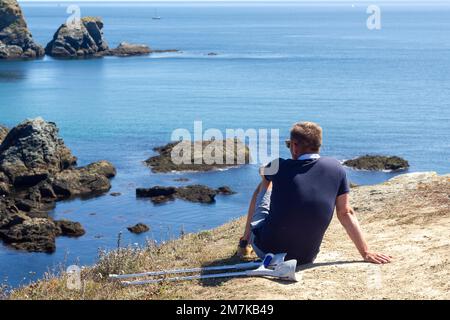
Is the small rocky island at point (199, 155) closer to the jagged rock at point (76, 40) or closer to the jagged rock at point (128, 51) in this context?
the jagged rock at point (76, 40)

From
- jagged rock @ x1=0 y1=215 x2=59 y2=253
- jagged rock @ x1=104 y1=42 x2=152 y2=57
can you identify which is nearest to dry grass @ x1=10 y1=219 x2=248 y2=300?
jagged rock @ x1=0 y1=215 x2=59 y2=253

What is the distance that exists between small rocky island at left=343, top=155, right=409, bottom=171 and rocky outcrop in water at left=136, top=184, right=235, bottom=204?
31.5ft

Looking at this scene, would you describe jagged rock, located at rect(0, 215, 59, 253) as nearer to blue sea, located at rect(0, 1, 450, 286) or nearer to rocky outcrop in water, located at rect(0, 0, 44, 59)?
blue sea, located at rect(0, 1, 450, 286)

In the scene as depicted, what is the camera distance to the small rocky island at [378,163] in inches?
1874

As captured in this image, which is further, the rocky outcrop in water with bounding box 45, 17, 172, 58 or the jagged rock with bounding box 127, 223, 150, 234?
the rocky outcrop in water with bounding box 45, 17, 172, 58

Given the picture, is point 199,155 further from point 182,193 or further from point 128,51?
point 128,51

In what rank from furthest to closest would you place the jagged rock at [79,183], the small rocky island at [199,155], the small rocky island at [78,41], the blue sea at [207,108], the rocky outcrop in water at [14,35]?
the small rocky island at [78,41], the rocky outcrop in water at [14,35], the small rocky island at [199,155], the jagged rock at [79,183], the blue sea at [207,108]

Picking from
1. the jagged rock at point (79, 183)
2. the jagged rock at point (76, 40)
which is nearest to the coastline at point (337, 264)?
the jagged rock at point (79, 183)

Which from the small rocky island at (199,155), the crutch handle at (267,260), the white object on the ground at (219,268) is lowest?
the small rocky island at (199,155)

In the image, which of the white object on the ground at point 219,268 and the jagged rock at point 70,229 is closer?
the white object on the ground at point 219,268

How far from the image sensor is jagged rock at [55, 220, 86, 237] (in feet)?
112

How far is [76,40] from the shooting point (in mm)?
131375

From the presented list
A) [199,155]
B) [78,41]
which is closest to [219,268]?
[199,155]
